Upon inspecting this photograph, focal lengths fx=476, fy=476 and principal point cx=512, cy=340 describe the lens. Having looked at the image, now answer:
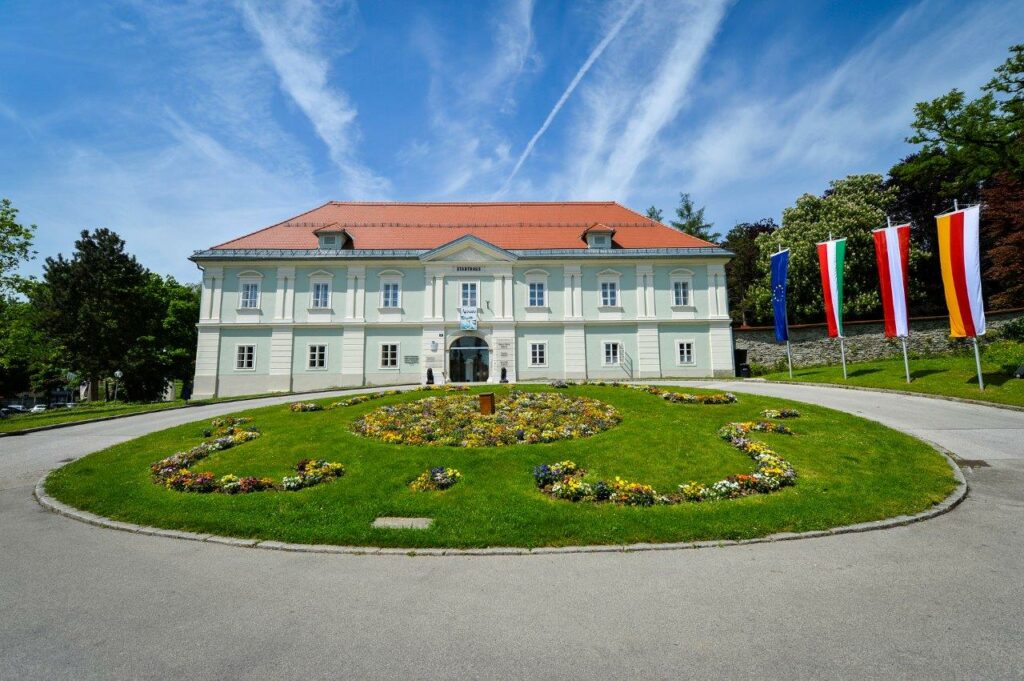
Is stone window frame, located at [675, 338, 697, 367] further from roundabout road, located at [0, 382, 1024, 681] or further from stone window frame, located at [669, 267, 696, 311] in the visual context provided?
roundabout road, located at [0, 382, 1024, 681]

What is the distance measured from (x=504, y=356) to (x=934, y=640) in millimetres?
29934

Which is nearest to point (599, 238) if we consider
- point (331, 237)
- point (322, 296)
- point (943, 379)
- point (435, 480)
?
point (331, 237)

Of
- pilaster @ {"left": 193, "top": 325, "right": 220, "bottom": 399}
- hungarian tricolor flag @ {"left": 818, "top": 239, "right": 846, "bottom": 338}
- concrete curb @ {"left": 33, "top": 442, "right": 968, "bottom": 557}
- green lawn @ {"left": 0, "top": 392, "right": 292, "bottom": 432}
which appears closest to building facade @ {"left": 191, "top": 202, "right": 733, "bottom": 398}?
pilaster @ {"left": 193, "top": 325, "right": 220, "bottom": 399}

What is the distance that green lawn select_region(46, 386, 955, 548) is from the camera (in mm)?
7277

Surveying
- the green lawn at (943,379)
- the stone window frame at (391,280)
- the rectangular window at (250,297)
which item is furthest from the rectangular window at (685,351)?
the rectangular window at (250,297)

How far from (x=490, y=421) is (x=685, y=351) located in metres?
23.8

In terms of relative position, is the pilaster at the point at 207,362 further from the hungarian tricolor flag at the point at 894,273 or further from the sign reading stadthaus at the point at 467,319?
the hungarian tricolor flag at the point at 894,273

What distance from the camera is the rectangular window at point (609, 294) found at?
34.7 meters

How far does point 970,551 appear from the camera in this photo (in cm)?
636

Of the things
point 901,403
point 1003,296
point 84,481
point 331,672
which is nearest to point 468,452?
point 331,672

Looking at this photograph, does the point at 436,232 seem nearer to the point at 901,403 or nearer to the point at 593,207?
the point at 593,207

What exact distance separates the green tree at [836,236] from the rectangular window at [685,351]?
39.1 ft

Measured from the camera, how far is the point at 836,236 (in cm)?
4006

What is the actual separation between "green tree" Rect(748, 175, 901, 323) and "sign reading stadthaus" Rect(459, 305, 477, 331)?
84.1 ft
